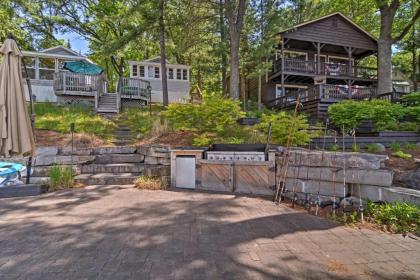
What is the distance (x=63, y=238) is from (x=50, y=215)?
1.23m

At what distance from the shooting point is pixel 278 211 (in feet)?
15.9

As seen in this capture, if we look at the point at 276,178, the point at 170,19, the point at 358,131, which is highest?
the point at 170,19

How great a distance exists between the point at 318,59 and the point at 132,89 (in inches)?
496

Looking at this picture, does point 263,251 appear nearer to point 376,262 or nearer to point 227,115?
point 376,262

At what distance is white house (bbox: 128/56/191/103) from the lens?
19.8 m

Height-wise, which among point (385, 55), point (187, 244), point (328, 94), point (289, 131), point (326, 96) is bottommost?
point (187, 244)

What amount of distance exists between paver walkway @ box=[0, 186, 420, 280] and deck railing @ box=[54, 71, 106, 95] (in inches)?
469

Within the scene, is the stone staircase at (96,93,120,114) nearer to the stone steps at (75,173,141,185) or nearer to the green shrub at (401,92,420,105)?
the stone steps at (75,173,141,185)

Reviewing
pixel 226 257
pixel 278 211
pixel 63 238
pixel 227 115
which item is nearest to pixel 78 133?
pixel 227 115

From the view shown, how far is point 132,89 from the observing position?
16859 millimetres

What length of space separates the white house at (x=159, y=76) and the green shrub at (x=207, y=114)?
453 inches

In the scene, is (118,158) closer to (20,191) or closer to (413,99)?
(20,191)

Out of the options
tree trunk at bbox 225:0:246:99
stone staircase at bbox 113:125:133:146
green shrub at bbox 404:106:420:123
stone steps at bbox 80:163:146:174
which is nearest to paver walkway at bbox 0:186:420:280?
stone steps at bbox 80:163:146:174

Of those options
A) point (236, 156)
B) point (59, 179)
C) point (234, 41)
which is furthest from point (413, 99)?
point (59, 179)
